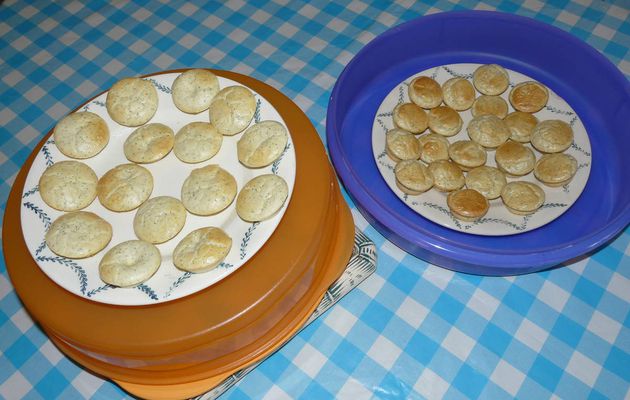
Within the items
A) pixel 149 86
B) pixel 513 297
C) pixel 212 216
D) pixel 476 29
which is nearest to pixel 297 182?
pixel 212 216

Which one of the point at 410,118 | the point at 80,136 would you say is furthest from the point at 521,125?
the point at 80,136

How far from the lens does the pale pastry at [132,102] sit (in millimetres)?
1059

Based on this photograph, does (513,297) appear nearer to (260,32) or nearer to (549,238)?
(549,238)

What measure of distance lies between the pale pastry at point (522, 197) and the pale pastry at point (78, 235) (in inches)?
35.8

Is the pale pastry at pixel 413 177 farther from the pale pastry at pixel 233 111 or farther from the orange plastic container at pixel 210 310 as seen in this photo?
the pale pastry at pixel 233 111

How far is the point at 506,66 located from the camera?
1498 mm

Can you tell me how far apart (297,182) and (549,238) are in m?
0.67

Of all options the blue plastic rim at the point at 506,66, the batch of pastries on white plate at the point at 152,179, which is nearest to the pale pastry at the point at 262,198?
the batch of pastries on white plate at the point at 152,179

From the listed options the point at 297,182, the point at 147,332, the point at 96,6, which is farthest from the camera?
the point at 96,6

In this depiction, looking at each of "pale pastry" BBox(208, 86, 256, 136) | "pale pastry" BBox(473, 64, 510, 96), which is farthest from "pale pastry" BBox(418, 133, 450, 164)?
"pale pastry" BBox(208, 86, 256, 136)

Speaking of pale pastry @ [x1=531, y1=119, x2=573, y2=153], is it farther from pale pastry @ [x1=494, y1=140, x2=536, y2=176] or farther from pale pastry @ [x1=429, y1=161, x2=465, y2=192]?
pale pastry @ [x1=429, y1=161, x2=465, y2=192]

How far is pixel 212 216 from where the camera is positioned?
0.97m

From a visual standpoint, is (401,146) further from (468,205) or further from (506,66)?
(506,66)

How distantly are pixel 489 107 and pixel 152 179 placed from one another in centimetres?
92
